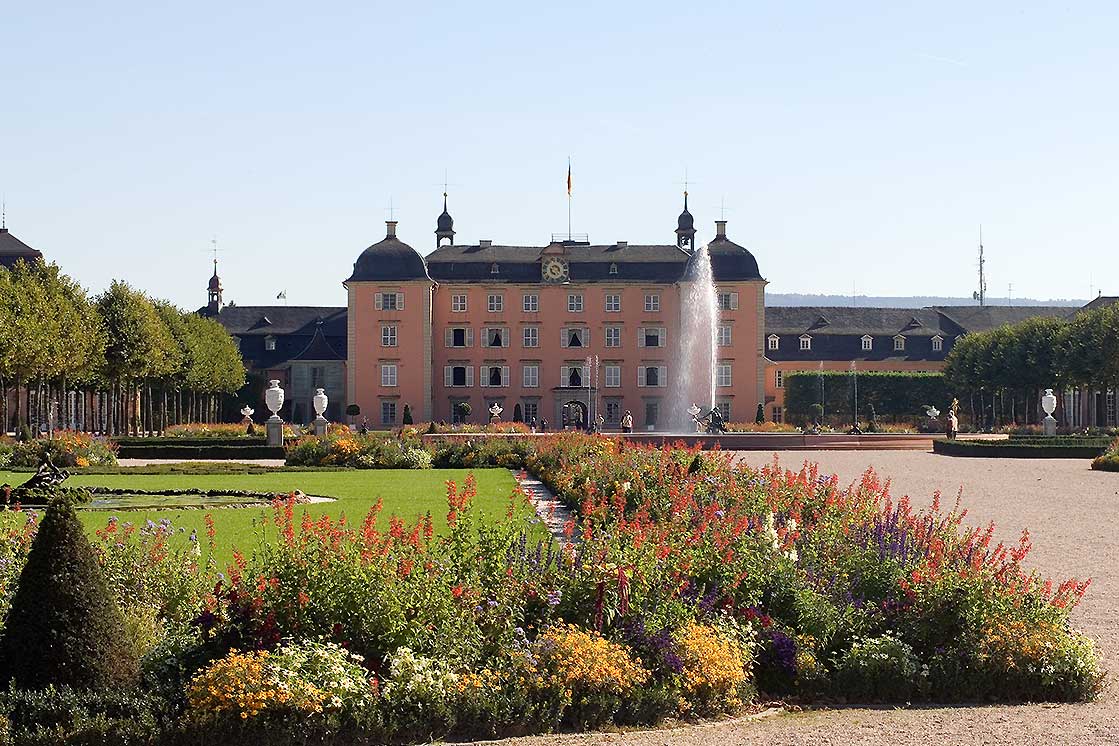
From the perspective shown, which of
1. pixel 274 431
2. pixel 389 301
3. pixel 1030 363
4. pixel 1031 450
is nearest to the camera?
pixel 274 431

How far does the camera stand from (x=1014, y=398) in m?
72.2

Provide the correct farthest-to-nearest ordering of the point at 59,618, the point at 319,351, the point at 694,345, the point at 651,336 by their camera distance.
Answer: the point at 319,351 → the point at 651,336 → the point at 694,345 → the point at 59,618

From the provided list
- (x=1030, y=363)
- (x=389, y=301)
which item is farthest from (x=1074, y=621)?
(x=389, y=301)

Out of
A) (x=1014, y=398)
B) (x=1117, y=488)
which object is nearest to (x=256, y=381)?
(x=1014, y=398)

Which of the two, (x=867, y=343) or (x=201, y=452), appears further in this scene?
(x=867, y=343)

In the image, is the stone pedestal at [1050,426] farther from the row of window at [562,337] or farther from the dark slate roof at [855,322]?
the dark slate roof at [855,322]

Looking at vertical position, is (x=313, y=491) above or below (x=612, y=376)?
below

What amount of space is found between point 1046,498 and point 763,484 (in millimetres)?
9116

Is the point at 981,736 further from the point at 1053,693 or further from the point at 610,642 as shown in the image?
the point at 610,642

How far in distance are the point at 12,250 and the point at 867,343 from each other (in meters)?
49.9

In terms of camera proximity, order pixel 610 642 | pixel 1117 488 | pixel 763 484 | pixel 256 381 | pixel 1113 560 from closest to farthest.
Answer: pixel 610 642 < pixel 1113 560 < pixel 763 484 < pixel 1117 488 < pixel 256 381

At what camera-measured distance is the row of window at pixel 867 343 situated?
92.8 meters

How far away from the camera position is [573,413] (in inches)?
3142

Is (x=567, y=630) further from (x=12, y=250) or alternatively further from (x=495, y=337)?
(x=12, y=250)
